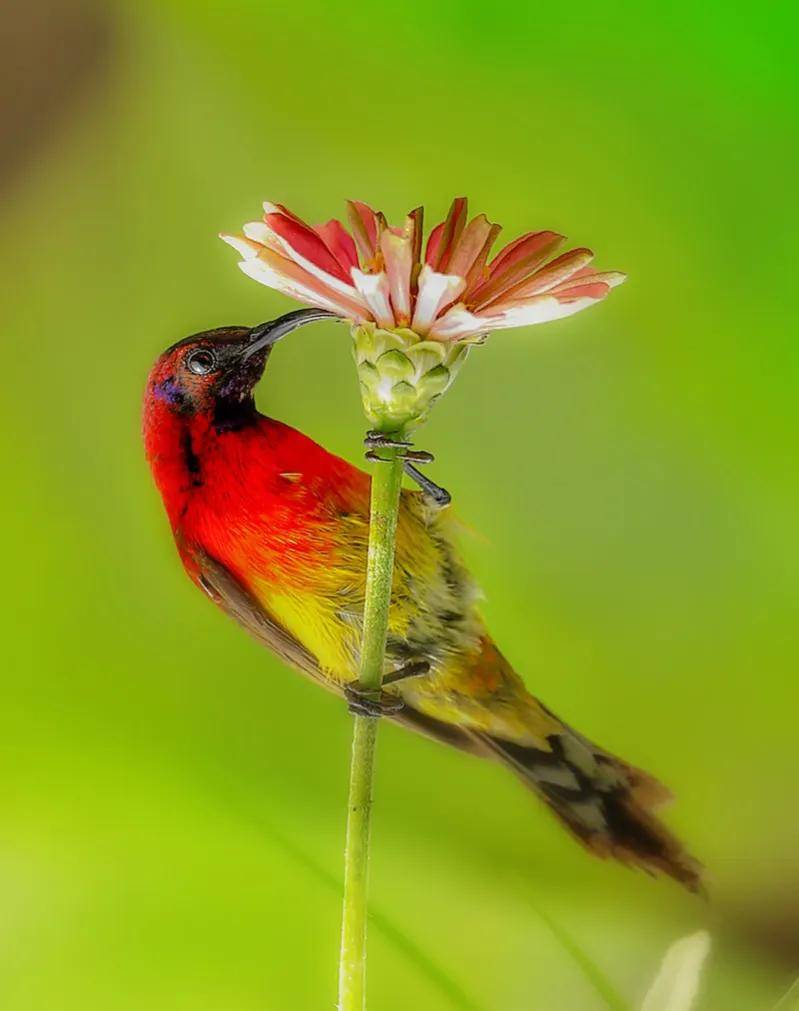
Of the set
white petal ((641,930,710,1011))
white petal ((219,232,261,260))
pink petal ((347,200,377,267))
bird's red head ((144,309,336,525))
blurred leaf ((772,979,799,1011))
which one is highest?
pink petal ((347,200,377,267))

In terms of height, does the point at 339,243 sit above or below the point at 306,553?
above

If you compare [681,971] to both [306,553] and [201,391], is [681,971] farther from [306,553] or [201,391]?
[201,391]

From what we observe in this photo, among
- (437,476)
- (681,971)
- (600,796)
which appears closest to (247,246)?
(437,476)

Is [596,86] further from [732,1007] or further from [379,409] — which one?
[732,1007]

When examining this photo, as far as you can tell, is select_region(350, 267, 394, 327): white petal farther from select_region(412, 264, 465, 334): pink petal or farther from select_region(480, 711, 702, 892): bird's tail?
select_region(480, 711, 702, 892): bird's tail

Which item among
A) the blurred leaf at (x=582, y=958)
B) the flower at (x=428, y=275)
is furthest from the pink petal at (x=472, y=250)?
the blurred leaf at (x=582, y=958)

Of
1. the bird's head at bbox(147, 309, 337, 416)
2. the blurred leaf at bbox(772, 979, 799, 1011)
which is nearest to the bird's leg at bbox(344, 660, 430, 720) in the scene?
the bird's head at bbox(147, 309, 337, 416)

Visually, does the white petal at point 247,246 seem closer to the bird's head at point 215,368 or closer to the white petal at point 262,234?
the white petal at point 262,234
